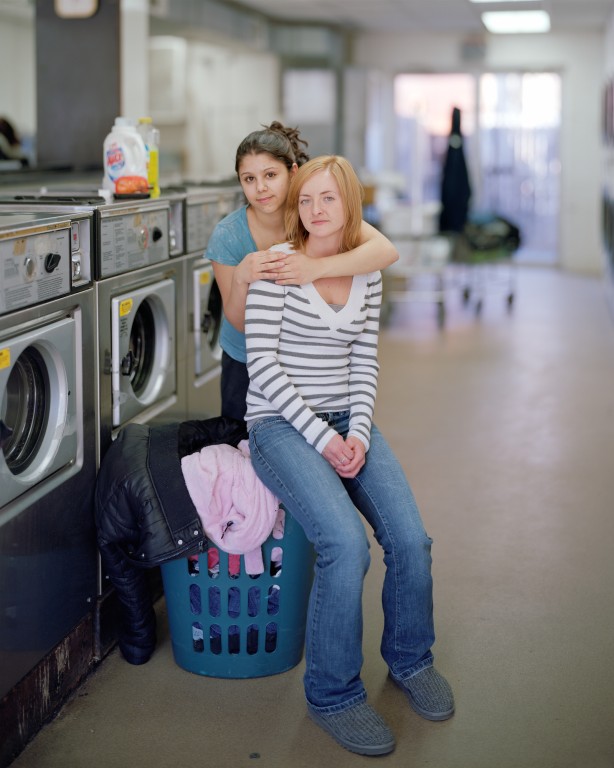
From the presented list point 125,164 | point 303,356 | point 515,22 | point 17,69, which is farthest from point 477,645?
point 515,22

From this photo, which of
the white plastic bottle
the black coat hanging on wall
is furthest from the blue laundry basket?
the black coat hanging on wall

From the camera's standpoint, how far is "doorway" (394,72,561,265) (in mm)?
12141

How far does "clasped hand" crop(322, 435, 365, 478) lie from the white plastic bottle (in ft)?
3.41

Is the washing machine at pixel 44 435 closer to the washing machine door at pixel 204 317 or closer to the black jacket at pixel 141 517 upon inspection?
the black jacket at pixel 141 517

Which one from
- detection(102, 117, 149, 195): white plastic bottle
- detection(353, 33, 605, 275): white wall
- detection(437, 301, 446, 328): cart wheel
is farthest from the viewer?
detection(353, 33, 605, 275): white wall

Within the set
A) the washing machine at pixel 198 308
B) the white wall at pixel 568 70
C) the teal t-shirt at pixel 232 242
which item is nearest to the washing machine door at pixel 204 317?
the washing machine at pixel 198 308

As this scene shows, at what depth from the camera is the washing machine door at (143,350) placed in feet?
8.77

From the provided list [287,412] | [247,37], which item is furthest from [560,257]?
[287,412]

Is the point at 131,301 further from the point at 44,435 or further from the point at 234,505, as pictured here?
the point at 234,505

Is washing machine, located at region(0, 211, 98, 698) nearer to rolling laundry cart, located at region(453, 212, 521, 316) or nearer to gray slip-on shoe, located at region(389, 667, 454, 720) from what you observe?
gray slip-on shoe, located at region(389, 667, 454, 720)

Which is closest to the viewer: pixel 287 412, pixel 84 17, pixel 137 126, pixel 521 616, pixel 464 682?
pixel 287 412

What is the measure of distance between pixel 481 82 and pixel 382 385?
7189 millimetres

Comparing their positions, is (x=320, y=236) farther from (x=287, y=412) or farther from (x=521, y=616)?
(x=521, y=616)

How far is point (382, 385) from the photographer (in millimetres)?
5930
